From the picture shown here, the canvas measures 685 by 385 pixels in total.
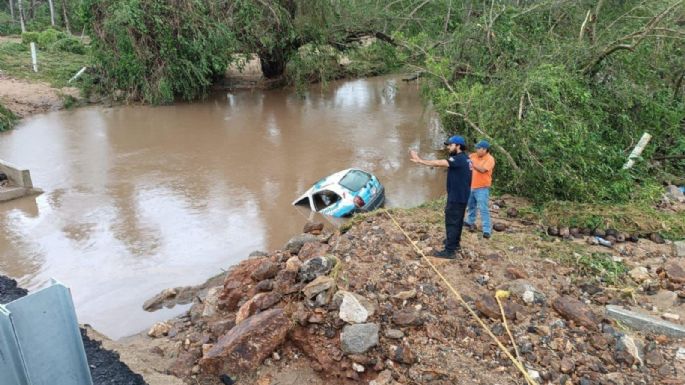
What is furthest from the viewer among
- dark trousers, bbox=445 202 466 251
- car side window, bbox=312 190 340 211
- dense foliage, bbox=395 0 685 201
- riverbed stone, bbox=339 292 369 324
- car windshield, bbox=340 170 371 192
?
car side window, bbox=312 190 340 211

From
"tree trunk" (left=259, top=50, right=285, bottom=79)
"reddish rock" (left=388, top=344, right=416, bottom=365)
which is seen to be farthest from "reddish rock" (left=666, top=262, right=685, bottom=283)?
"tree trunk" (left=259, top=50, right=285, bottom=79)

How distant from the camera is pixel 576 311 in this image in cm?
555

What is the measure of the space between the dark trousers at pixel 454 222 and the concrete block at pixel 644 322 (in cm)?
195

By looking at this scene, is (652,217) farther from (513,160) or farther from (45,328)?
(45,328)

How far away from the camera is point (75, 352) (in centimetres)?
268

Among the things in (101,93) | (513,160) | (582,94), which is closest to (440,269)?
(513,160)

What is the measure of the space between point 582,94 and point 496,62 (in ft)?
11.5

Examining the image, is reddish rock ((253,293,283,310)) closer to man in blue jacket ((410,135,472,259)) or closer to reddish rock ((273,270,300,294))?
reddish rock ((273,270,300,294))

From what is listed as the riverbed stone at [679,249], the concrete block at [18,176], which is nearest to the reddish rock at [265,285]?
the riverbed stone at [679,249]

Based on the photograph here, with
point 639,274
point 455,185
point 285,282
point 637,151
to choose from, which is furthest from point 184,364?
point 637,151

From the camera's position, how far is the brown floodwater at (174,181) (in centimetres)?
938

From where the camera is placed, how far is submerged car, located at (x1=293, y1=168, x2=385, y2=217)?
1096 centimetres

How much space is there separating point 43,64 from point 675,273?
84.6 ft

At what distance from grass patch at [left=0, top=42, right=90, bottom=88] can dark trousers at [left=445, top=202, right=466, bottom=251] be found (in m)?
20.1
